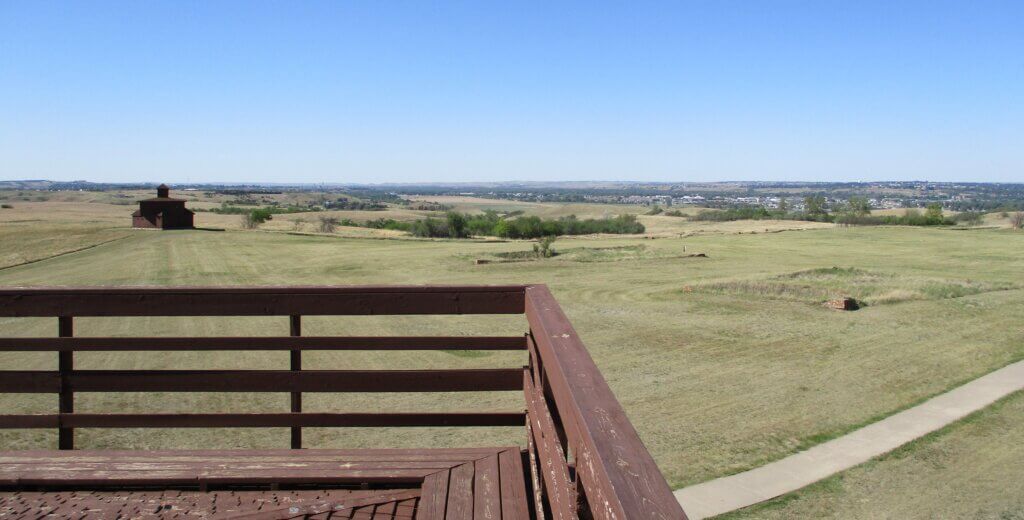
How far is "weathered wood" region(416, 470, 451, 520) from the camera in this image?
292 cm

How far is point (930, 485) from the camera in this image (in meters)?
9.71

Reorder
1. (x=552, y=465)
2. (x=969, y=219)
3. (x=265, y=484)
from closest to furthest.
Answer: (x=552, y=465)
(x=265, y=484)
(x=969, y=219)

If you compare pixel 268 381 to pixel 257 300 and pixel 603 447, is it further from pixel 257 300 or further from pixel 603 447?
pixel 603 447

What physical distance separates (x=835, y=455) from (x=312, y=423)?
9089 millimetres

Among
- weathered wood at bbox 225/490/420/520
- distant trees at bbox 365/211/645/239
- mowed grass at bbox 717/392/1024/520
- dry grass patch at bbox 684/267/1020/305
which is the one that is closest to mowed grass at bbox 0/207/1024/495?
dry grass patch at bbox 684/267/1020/305

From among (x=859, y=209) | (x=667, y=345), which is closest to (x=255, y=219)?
(x=859, y=209)

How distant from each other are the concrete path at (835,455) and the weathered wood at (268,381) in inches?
218

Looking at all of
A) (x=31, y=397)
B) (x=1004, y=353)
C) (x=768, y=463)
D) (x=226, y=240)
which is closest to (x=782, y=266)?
(x=1004, y=353)

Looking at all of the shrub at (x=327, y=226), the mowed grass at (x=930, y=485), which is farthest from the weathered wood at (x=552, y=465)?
the shrub at (x=327, y=226)

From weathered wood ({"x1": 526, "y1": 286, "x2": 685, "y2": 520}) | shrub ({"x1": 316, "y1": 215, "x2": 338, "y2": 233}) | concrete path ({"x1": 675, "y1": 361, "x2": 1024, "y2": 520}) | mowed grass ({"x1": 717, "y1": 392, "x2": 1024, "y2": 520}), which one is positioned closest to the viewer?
weathered wood ({"x1": 526, "y1": 286, "x2": 685, "y2": 520})

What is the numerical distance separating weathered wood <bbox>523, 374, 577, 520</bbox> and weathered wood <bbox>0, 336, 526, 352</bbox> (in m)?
0.87

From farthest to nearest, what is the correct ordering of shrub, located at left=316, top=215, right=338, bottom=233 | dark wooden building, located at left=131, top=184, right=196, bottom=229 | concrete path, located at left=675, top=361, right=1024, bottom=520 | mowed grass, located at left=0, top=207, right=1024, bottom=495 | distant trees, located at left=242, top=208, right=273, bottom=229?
distant trees, located at left=242, top=208, right=273, bottom=229 → shrub, located at left=316, top=215, right=338, bottom=233 → dark wooden building, located at left=131, top=184, right=196, bottom=229 → mowed grass, located at left=0, top=207, right=1024, bottom=495 → concrete path, located at left=675, top=361, right=1024, bottom=520

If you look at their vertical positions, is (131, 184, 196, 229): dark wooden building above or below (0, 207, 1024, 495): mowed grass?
above

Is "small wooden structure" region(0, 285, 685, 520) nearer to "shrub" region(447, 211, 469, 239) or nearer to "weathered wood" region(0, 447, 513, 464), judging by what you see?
"weathered wood" region(0, 447, 513, 464)
